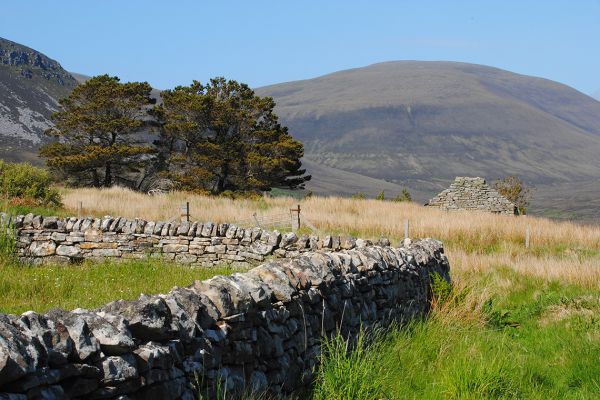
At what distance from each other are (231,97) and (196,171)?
232 inches

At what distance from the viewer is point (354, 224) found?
22250mm

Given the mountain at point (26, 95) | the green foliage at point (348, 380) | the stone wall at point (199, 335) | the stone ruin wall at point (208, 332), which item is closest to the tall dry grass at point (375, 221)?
the stone ruin wall at point (208, 332)

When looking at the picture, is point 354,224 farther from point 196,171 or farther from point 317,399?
point 196,171

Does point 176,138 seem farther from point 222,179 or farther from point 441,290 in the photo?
point 441,290

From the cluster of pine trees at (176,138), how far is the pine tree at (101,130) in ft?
0.20

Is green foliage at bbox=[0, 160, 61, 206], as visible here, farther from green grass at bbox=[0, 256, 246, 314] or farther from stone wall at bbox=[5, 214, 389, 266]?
green grass at bbox=[0, 256, 246, 314]

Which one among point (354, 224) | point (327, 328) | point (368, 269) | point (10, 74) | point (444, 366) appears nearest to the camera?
point (327, 328)

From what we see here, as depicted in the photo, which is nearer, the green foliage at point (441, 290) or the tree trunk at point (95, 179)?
the green foliage at point (441, 290)

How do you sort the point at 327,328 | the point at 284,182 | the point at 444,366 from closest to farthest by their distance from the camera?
the point at 327,328 → the point at 444,366 → the point at 284,182

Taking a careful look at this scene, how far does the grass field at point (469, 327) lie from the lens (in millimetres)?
6656

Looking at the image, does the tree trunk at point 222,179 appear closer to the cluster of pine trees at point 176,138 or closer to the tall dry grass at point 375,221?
the cluster of pine trees at point 176,138

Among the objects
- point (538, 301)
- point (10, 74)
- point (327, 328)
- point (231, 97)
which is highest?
point (10, 74)

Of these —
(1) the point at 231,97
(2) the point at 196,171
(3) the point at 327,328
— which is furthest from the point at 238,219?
(1) the point at 231,97

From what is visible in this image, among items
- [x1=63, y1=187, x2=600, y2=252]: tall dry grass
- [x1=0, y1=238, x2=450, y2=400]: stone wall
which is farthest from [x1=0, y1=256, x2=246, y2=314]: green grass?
[x1=63, y1=187, x2=600, y2=252]: tall dry grass
